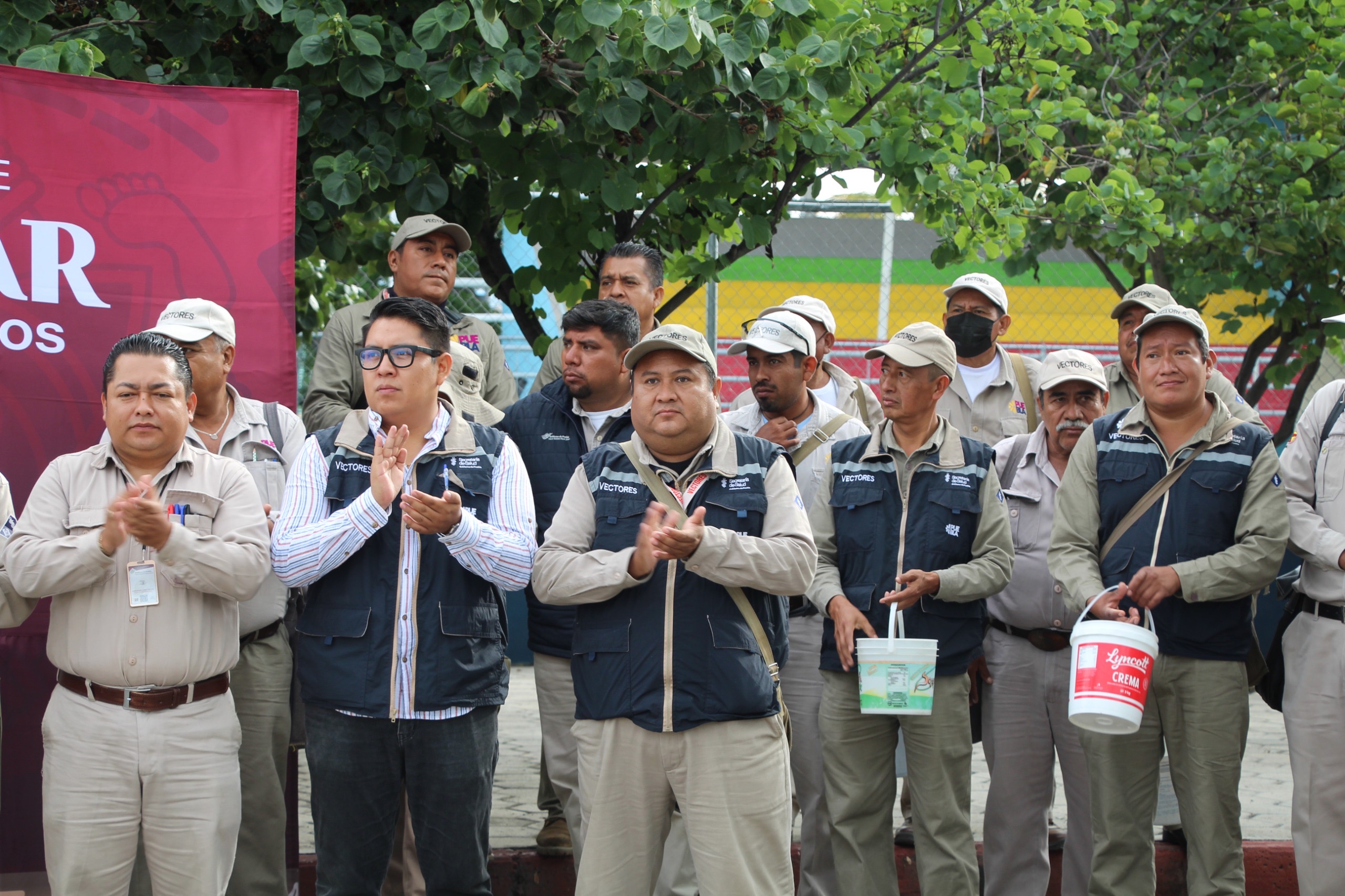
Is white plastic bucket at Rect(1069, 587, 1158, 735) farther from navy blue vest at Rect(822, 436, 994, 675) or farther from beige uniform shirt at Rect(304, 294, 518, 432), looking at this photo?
beige uniform shirt at Rect(304, 294, 518, 432)

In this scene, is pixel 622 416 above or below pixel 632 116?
below

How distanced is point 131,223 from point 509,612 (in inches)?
226

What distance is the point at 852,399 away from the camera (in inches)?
235

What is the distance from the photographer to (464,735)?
164 inches

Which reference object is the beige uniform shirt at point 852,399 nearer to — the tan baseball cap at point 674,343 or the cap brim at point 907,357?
the cap brim at point 907,357

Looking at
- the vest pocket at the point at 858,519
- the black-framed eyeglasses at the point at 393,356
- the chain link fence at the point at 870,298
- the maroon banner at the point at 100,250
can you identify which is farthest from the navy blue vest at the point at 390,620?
the chain link fence at the point at 870,298

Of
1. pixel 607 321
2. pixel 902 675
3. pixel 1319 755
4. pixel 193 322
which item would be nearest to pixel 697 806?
pixel 902 675

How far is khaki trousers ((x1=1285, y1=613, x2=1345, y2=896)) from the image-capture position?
4.59 meters

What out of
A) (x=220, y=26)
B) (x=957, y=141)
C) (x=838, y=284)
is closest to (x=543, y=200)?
(x=220, y=26)

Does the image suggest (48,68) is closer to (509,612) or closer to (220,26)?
(220,26)

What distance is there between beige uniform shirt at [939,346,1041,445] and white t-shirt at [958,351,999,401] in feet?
0.04

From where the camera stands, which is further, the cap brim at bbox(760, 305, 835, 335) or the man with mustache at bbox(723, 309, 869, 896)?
the cap brim at bbox(760, 305, 835, 335)

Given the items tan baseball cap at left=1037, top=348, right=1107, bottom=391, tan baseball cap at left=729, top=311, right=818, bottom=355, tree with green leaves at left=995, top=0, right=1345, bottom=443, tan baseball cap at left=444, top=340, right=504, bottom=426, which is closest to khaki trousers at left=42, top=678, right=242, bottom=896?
tan baseball cap at left=444, top=340, right=504, bottom=426

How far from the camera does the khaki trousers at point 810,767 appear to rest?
205 inches
